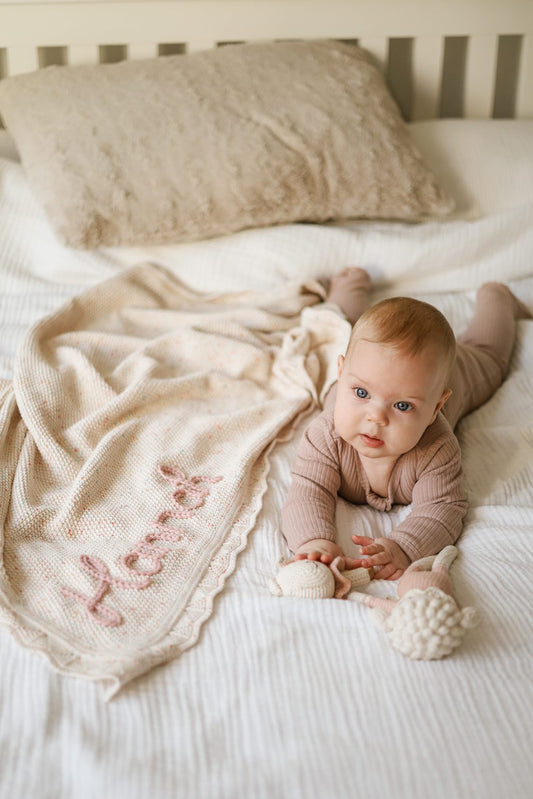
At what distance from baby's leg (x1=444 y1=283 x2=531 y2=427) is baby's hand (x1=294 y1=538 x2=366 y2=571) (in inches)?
13.5

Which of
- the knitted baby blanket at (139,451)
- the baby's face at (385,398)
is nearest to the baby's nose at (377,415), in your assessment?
the baby's face at (385,398)

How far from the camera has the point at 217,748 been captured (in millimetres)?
782

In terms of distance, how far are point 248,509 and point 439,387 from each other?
31 centimetres

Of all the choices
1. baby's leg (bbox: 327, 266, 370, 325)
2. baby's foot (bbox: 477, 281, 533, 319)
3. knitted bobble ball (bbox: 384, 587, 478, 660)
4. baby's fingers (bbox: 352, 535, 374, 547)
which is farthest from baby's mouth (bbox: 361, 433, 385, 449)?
baby's foot (bbox: 477, 281, 533, 319)

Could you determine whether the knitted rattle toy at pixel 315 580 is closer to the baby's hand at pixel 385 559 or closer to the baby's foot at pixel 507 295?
the baby's hand at pixel 385 559

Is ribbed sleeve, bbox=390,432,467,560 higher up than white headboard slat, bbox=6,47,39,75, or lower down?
lower down

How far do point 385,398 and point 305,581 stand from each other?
25cm

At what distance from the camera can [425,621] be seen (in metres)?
0.87

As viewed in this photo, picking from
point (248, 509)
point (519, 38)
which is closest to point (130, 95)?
point (248, 509)

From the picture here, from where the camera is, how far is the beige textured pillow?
156 cm

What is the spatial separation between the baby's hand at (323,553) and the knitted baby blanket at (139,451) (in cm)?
9

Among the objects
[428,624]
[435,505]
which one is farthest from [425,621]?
[435,505]

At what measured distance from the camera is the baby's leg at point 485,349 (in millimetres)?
1362

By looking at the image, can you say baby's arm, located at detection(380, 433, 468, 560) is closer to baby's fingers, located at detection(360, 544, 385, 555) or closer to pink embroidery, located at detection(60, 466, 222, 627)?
baby's fingers, located at detection(360, 544, 385, 555)
